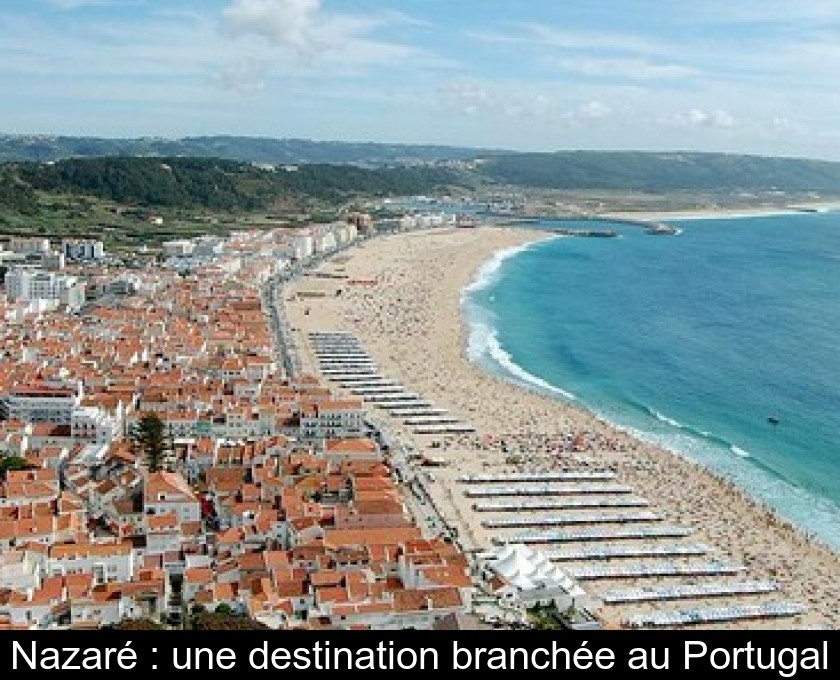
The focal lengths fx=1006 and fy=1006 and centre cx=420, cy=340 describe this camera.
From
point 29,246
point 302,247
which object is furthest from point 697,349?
point 29,246

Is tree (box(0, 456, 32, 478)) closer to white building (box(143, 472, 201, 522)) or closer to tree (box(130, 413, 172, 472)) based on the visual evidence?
tree (box(130, 413, 172, 472))

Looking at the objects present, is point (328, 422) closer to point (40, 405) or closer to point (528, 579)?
point (40, 405)

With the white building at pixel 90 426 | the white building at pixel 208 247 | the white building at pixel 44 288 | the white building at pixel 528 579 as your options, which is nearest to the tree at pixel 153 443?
the white building at pixel 90 426

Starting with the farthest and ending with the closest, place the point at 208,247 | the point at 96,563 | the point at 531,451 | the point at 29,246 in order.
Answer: the point at 208,247 < the point at 29,246 < the point at 531,451 < the point at 96,563

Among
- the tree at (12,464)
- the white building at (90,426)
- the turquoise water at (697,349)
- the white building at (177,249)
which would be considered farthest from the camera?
the white building at (177,249)

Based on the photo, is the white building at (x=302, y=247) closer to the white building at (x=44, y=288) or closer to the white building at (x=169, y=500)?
the white building at (x=44, y=288)

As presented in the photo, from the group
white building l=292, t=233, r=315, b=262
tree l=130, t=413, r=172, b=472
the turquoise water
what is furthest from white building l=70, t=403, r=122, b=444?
white building l=292, t=233, r=315, b=262
